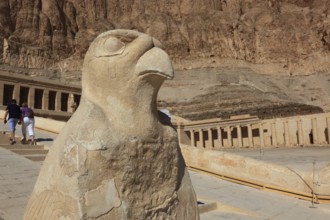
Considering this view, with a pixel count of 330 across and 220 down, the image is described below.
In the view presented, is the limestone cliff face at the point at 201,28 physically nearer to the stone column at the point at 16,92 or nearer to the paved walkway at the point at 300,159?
the stone column at the point at 16,92

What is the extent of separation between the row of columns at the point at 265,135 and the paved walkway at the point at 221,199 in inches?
840

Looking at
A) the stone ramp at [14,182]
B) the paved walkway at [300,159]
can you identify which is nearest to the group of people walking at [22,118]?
the stone ramp at [14,182]

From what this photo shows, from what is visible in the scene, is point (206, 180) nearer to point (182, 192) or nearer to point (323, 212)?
point (323, 212)

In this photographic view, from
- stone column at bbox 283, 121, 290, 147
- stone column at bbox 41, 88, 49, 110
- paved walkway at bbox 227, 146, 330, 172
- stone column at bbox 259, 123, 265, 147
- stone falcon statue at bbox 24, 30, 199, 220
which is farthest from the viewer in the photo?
stone column at bbox 259, 123, 265, 147

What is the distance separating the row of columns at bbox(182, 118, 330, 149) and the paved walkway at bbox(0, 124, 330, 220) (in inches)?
840

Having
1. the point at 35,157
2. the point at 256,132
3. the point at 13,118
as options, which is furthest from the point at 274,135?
the point at 35,157

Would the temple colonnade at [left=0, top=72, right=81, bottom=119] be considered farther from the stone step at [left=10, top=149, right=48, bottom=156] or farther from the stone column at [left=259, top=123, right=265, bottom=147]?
the stone column at [left=259, top=123, right=265, bottom=147]

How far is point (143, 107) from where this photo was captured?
2803 mm

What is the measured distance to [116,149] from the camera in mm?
2621

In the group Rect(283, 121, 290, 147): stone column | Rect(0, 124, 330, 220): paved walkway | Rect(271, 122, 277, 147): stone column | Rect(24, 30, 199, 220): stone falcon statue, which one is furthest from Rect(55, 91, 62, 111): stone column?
Rect(24, 30, 199, 220): stone falcon statue

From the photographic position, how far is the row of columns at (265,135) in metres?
29.3

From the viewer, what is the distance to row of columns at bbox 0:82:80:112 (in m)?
26.1

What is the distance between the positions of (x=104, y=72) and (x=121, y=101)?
0.26m

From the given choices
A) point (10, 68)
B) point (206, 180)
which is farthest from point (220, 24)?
point (206, 180)
